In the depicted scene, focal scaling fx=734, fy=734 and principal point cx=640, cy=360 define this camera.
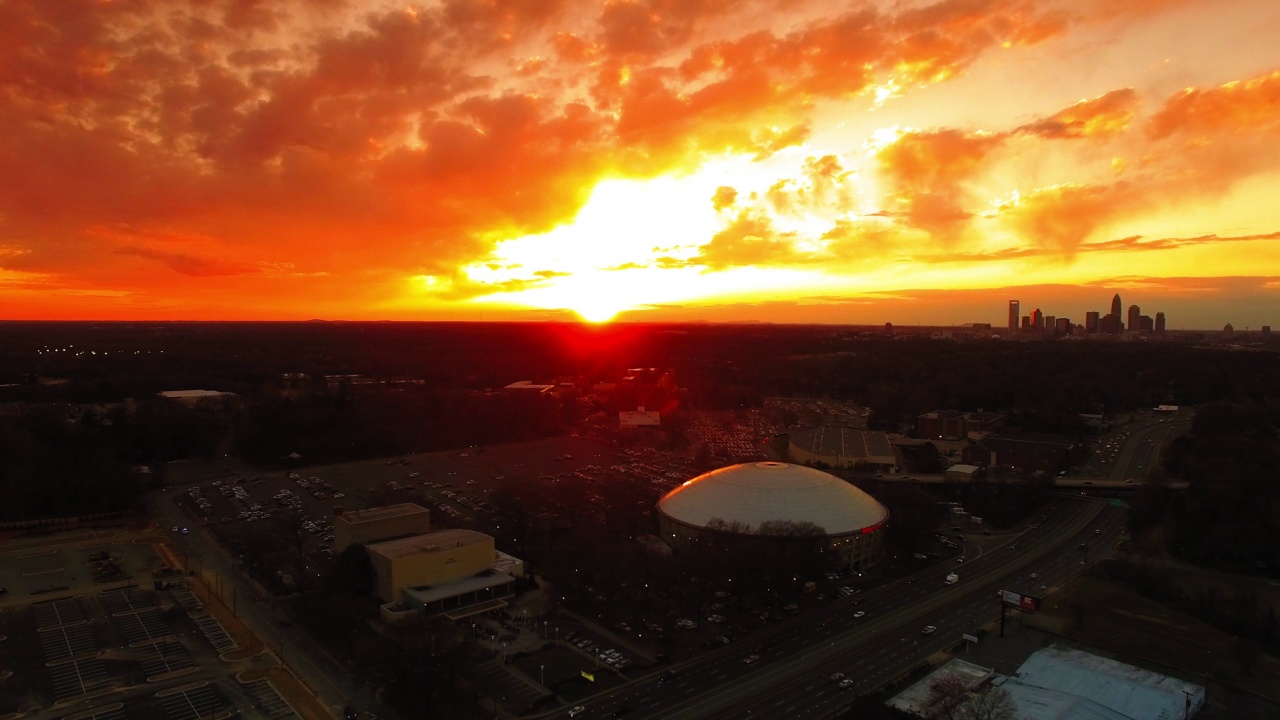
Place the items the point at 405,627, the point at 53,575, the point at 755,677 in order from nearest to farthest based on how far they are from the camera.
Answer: the point at 755,677 < the point at 405,627 < the point at 53,575

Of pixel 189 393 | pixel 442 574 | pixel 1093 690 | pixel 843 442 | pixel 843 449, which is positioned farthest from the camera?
pixel 189 393

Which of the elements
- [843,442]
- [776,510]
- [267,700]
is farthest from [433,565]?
[843,442]

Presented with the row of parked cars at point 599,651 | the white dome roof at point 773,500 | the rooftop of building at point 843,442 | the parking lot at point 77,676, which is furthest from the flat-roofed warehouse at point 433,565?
the rooftop of building at point 843,442

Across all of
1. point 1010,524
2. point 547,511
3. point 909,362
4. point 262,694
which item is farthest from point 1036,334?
point 262,694

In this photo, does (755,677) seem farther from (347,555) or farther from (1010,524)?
(1010,524)

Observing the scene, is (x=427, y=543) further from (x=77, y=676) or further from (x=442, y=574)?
(x=77, y=676)
